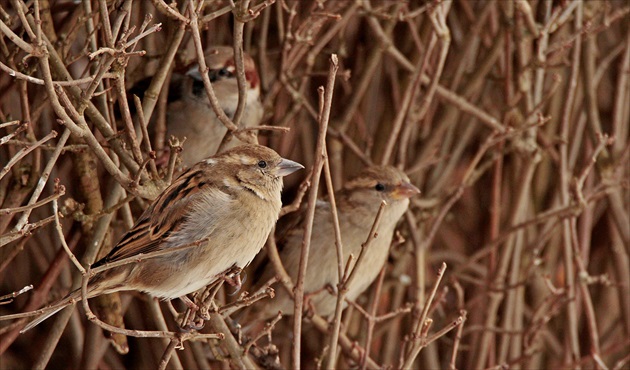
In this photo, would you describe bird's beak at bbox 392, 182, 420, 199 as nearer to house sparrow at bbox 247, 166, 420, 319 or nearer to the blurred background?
house sparrow at bbox 247, 166, 420, 319

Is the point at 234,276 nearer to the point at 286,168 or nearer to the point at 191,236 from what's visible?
the point at 191,236

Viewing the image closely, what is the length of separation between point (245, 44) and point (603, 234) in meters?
1.71

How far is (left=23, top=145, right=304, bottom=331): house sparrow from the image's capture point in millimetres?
2127

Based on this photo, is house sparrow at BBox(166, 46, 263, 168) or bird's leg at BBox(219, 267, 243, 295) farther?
house sparrow at BBox(166, 46, 263, 168)

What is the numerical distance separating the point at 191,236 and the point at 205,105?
1012mm

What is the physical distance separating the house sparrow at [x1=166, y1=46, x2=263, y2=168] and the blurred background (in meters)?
0.06

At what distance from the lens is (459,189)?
121 inches

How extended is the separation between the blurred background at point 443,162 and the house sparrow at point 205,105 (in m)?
0.06

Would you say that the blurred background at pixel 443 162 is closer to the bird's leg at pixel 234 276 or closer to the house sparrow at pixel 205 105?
the house sparrow at pixel 205 105

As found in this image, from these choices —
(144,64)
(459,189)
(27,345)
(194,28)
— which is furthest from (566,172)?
(27,345)

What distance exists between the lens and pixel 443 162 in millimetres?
3578

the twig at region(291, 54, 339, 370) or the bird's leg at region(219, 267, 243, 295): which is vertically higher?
the twig at region(291, 54, 339, 370)

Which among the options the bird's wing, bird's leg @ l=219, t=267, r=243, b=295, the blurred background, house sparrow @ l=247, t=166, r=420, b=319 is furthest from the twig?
house sparrow @ l=247, t=166, r=420, b=319

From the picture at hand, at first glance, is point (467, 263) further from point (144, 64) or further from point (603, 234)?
point (144, 64)
